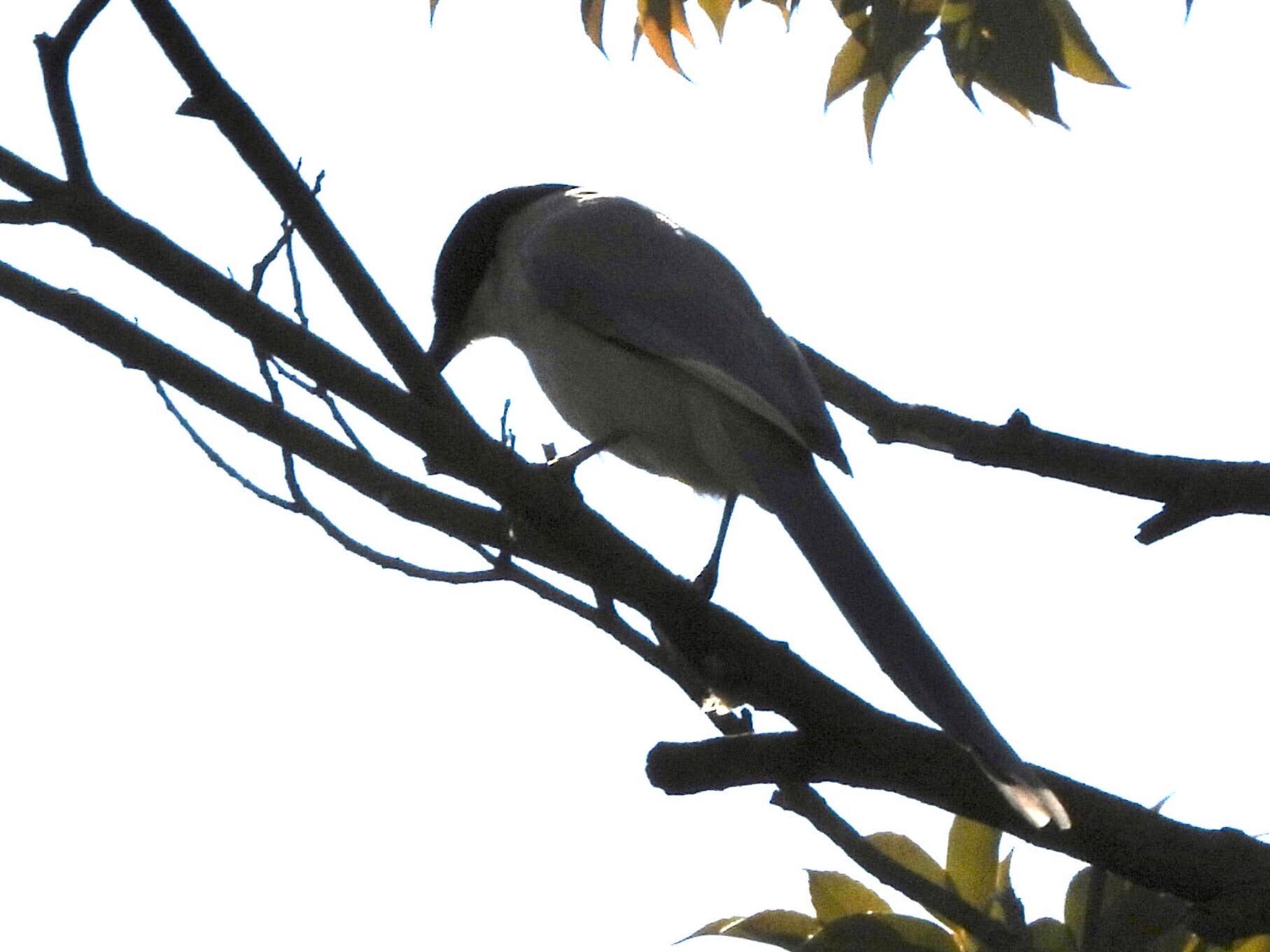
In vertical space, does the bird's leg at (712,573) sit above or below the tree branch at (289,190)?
below

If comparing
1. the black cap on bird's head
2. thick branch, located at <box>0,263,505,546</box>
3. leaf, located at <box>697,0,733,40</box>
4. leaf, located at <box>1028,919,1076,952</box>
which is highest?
the black cap on bird's head

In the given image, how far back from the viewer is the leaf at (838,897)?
216 centimetres

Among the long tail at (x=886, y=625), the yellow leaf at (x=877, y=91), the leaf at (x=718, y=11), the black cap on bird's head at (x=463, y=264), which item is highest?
the black cap on bird's head at (x=463, y=264)

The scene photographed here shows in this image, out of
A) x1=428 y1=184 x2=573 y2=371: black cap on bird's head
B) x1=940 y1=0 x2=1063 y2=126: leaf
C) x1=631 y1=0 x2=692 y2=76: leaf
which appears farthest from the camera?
x1=428 y1=184 x2=573 y2=371: black cap on bird's head

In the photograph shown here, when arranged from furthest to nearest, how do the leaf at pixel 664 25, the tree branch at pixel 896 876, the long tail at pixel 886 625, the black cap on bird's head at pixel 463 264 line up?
1. the black cap on bird's head at pixel 463 264
2. the leaf at pixel 664 25
3. the long tail at pixel 886 625
4. the tree branch at pixel 896 876

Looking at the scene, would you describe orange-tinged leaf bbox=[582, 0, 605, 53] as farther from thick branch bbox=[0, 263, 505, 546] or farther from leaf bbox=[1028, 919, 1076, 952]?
leaf bbox=[1028, 919, 1076, 952]

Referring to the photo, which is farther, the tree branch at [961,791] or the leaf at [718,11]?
the leaf at [718,11]

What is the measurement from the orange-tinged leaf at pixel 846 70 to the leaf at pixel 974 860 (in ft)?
3.85

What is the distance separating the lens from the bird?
279cm

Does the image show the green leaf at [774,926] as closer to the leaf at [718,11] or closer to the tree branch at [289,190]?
the tree branch at [289,190]

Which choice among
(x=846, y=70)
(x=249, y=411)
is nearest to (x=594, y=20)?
(x=846, y=70)

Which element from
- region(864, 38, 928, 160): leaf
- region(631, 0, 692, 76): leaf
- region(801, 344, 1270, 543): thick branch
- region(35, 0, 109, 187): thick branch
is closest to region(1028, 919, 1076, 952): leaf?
region(801, 344, 1270, 543): thick branch

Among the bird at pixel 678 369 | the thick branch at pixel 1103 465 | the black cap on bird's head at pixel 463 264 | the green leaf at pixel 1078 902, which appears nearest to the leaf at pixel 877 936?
the green leaf at pixel 1078 902

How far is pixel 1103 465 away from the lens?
273cm
